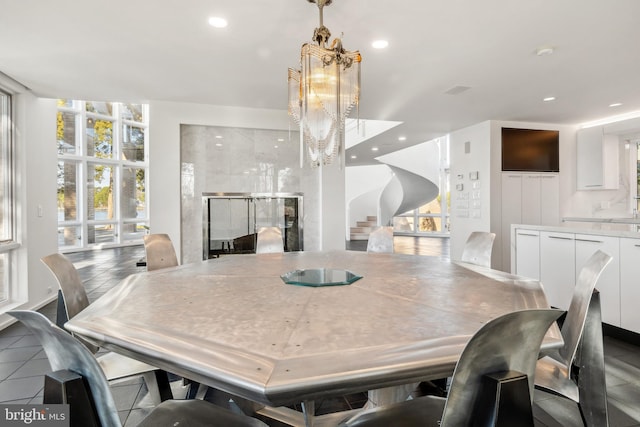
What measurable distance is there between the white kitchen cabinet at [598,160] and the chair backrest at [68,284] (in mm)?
6690

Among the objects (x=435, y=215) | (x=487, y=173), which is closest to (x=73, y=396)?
(x=487, y=173)

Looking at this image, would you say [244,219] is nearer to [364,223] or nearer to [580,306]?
[580,306]

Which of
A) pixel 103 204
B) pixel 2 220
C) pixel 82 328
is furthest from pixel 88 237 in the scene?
pixel 82 328

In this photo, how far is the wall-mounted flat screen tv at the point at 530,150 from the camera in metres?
5.46

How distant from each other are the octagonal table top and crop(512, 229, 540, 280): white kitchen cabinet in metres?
2.30

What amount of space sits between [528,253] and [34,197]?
568 cm

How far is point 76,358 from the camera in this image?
749 millimetres

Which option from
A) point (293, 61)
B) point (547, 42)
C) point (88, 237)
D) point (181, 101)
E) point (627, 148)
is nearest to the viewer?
point (547, 42)

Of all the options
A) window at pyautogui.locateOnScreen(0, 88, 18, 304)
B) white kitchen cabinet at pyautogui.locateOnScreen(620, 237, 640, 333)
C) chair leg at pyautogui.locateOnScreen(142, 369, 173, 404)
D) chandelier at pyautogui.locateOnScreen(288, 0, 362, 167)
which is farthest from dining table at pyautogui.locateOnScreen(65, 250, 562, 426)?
window at pyautogui.locateOnScreen(0, 88, 18, 304)

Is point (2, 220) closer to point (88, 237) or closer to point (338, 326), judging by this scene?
point (338, 326)

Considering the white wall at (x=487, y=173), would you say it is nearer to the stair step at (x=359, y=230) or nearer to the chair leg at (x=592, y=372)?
the chair leg at (x=592, y=372)

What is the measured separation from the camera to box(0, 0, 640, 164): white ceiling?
2311 mm

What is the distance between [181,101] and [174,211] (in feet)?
4.64

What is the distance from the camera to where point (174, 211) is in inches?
174
